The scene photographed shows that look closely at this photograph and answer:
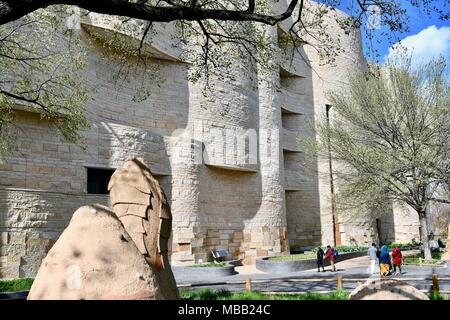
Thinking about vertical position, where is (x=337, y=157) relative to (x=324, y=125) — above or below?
below

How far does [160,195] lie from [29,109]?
40.4 ft

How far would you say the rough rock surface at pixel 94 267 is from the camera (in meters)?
3.76

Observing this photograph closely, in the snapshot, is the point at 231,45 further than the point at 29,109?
Yes

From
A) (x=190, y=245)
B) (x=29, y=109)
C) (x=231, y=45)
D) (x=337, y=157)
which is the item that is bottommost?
(x=190, y=245)

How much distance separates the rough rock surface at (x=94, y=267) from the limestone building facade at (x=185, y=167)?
33.3 ft

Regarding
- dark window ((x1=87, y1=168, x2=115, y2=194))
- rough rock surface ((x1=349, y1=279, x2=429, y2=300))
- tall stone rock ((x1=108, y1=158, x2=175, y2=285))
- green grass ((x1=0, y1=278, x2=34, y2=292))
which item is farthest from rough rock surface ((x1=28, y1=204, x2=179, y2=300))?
dark window ((x1=87, y1=168, x2=115, y2=194))

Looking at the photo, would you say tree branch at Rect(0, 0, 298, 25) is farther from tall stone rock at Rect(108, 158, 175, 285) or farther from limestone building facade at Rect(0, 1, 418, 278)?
limestone building facade at Rect(0, 1, 418, 278)

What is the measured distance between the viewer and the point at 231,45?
22359 mm

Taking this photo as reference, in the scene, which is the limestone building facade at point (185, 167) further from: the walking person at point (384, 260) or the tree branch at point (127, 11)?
the tree branch at point (127, 11)

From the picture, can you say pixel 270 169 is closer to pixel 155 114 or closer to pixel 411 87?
pixel 155 114

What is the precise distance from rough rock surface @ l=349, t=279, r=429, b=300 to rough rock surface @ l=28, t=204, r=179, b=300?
200 cm

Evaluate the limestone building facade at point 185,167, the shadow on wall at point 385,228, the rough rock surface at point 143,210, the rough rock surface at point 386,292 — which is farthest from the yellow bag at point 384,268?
the shadow on wall at point 385,228

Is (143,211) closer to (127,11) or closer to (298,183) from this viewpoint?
(127,11)
